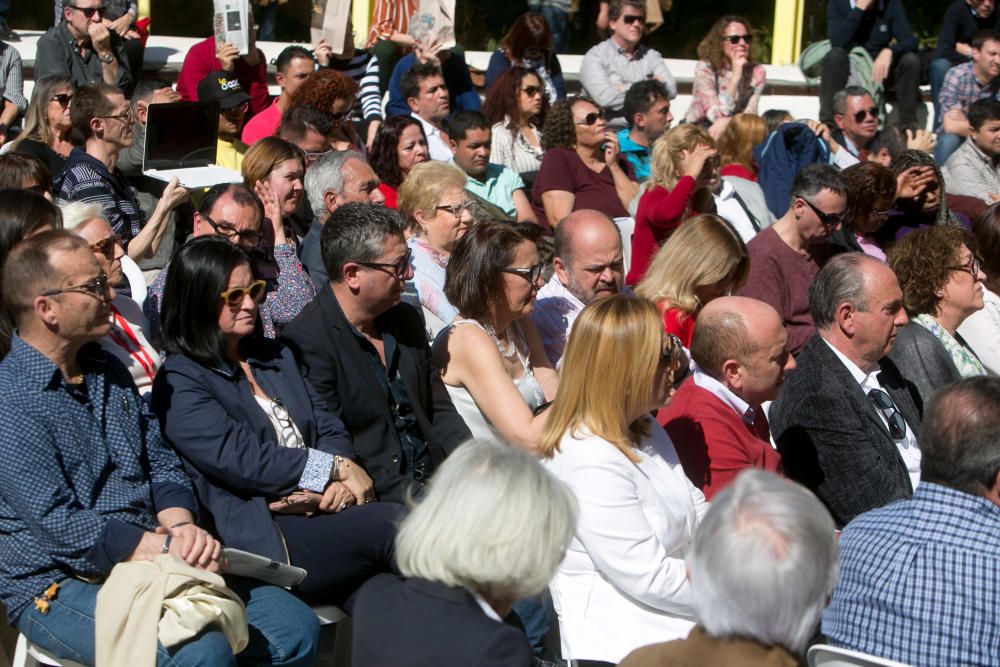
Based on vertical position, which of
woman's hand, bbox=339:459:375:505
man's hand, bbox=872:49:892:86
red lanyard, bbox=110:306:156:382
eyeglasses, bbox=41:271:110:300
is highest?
eyeglasses, bbox=41:271:110:300

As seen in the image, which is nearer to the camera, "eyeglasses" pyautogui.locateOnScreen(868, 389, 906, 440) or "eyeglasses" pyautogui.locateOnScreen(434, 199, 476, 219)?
"eyeglasses" pyautogui.locateOnScreen(868, 389, 906, 440)

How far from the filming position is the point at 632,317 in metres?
3.51

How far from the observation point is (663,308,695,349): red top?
501cm

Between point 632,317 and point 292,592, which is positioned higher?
point 632,317

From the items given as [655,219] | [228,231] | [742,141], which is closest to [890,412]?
[655,219]

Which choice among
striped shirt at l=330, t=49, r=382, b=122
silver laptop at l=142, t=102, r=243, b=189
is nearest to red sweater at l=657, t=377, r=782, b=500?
silver laptop at l=142, t=102, r=243, b=189

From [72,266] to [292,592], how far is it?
1.17 m

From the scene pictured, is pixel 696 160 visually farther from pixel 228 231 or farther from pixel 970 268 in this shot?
pixel 228 231

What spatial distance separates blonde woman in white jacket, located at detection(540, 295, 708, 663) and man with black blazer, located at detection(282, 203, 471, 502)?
80cm

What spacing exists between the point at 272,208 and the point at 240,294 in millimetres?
1766

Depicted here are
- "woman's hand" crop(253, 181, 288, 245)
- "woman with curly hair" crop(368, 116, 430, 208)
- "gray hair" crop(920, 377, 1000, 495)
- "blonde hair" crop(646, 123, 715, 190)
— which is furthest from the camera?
"blonde hair" crop(646, 123, 715, 190)

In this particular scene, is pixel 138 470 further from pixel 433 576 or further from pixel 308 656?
pixel 433 576

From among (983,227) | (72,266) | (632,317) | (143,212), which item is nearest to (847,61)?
(983,227)

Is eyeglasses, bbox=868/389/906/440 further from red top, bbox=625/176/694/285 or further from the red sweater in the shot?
red top, bbox=625/176/694/285
